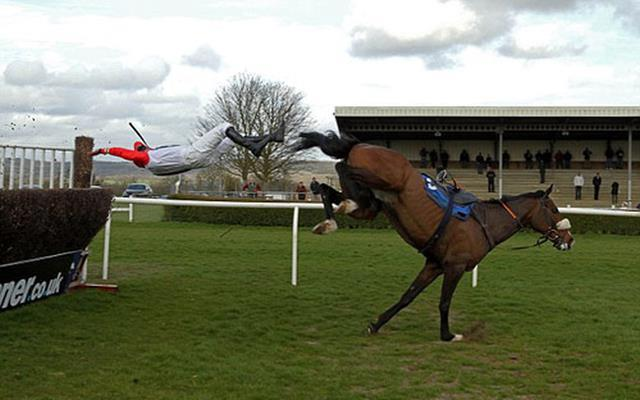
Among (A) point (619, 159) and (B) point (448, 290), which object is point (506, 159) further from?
(B) point (448, 290)

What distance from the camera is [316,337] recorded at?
671cm

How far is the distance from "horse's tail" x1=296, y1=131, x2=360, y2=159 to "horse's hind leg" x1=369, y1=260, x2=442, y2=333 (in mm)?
1482

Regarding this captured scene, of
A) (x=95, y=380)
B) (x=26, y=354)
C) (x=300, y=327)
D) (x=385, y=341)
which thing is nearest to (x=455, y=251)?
(x=385, y=341)

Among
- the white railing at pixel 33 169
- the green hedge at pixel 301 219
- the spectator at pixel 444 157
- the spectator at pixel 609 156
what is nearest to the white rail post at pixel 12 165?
the white railing at pixel 33 169

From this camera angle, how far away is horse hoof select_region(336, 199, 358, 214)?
613 centimetres

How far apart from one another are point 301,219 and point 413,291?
15018mm

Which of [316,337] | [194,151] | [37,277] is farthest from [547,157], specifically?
[194,151]

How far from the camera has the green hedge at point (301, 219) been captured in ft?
68.4

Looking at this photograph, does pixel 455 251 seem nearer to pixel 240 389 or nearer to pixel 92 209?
pixel 240 389

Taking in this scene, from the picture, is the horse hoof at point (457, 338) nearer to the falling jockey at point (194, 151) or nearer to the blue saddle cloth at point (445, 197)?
the blue saddle cloth at point (445, 197)

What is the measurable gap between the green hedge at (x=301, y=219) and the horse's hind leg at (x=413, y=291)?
44.6 feet

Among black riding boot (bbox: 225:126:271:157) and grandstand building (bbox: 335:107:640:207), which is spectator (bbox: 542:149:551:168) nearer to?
grandstand building (bbox: 335:107:640:207)

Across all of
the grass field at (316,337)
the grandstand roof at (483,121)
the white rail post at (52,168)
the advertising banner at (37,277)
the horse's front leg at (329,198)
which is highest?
the grandstand roof at (483,121)

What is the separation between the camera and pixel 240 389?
4.82 metres
